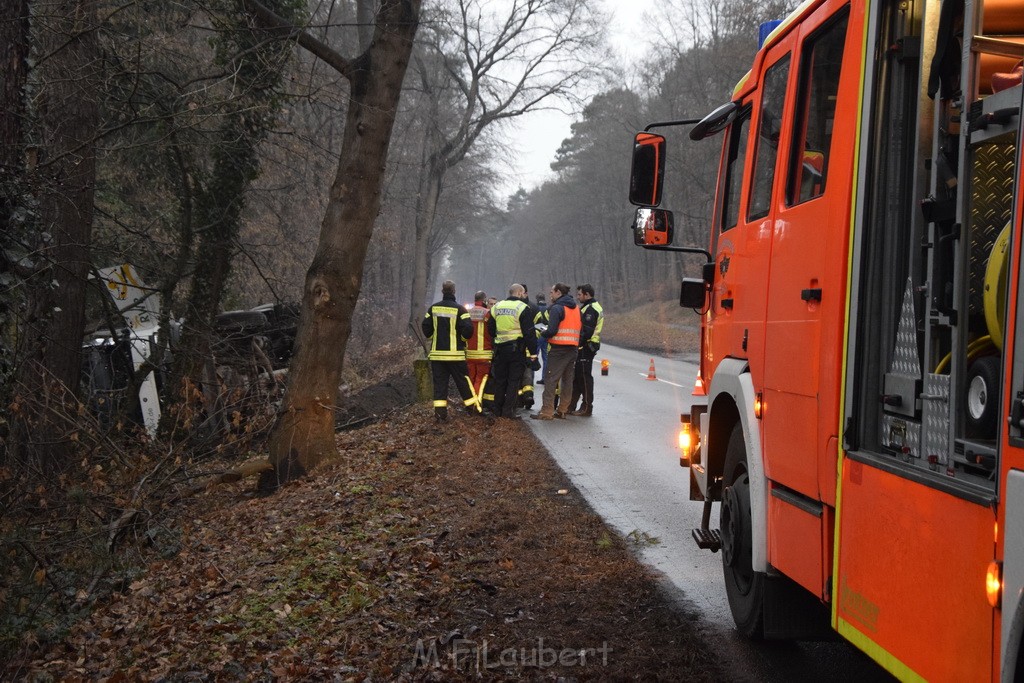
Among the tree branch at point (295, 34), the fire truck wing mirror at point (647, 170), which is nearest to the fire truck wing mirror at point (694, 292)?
the fire truck wing mirror at point (647, 170)

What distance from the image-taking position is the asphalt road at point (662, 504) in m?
4.74

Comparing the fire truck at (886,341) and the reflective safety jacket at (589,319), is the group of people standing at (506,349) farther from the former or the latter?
the fire truck at (886,341)

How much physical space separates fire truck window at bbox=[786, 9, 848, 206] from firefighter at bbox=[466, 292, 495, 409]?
33.7 ft

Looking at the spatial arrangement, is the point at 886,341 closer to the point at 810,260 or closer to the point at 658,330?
the point at 810,260

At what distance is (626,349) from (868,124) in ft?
109

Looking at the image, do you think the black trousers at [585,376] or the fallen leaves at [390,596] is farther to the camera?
the black trousers at [585,376]

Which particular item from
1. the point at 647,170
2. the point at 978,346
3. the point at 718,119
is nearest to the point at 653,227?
the point at 647,170

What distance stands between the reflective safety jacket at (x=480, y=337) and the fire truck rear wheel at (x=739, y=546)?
9.57 m

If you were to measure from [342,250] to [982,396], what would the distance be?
28.3 ft

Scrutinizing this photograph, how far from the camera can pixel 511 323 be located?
46.2 feet

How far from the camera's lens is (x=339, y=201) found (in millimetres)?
10711

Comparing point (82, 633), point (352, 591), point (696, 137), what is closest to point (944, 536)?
point (696, 137)

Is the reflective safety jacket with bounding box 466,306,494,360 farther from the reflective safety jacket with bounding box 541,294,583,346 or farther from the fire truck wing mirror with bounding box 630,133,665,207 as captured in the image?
the fire truck wing mirror with bounding box 630,133,665,207

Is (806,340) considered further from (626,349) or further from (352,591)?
(626,349)
